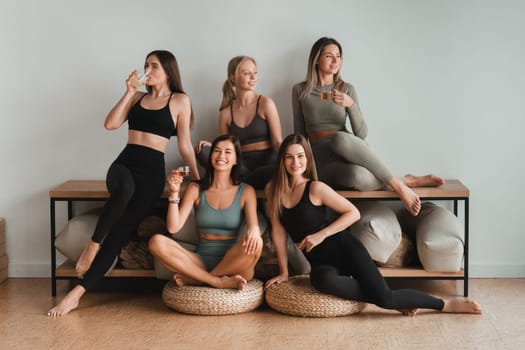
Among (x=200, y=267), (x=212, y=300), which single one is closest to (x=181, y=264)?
(x=200, y=267)

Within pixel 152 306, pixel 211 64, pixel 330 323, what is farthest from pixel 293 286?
pixel 211 64

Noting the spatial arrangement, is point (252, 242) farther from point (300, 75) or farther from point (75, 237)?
point (300, 75)

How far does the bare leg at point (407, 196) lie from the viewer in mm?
4358

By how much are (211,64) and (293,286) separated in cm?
157

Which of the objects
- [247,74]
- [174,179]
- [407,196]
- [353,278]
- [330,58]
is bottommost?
[353,278]

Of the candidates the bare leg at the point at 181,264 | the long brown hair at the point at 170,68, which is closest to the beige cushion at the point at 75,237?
the bare leg at the point at 181,264

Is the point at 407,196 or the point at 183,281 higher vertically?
the point at 407,196

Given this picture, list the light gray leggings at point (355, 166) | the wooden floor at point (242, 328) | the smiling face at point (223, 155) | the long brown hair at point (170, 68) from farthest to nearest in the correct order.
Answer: the long brown hair at point (170, 68)
the light gray leggings at point (355, 166)
the smiling face at point (223, 155)
the wooden floor at point (242, 328)

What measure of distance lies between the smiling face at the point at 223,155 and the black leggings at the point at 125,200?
0.38 metres

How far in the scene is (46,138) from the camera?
502 cm

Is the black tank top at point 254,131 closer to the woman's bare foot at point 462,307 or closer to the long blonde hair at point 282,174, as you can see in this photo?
the long blonde hair at point 282,174

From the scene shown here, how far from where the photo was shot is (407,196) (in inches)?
172

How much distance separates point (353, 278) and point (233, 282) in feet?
2.13

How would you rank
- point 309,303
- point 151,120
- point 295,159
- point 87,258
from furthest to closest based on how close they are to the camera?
point 151,120, point 87,258, point 295,159, point 309,303
